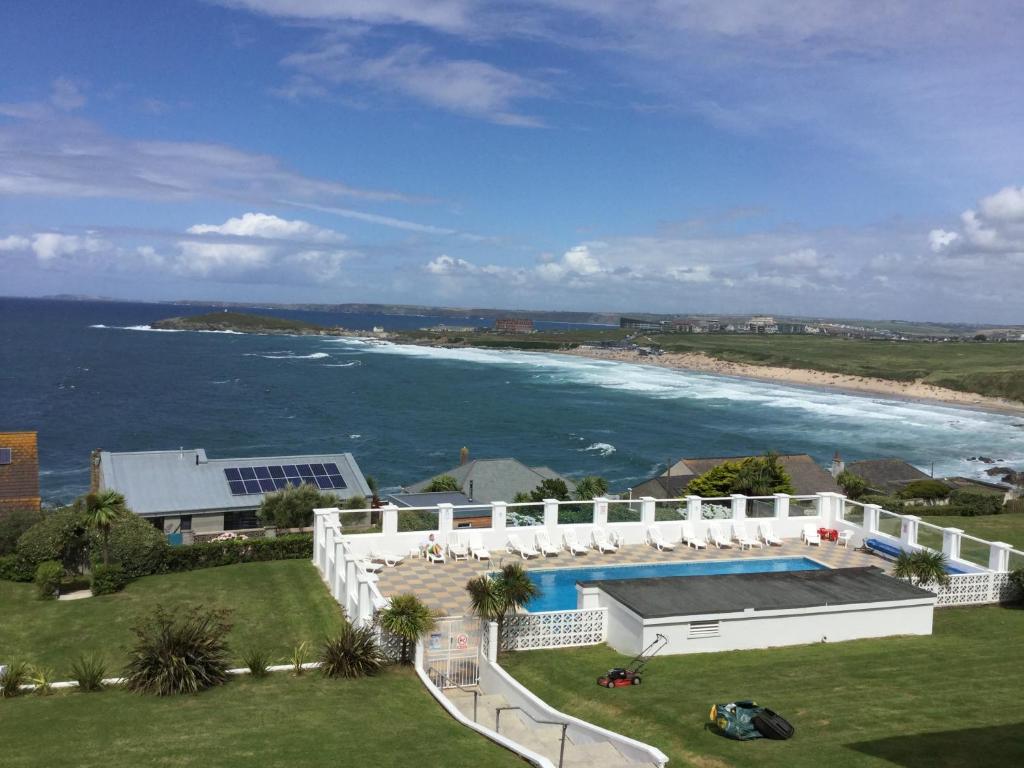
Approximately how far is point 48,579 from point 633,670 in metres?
14.4

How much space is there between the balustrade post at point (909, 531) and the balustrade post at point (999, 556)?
211 cm

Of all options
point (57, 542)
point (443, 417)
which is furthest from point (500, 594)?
point (443, 417)

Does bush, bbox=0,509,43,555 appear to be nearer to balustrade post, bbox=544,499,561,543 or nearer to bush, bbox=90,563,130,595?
bush, bbox=90,563,130,595

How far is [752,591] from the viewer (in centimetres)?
1648

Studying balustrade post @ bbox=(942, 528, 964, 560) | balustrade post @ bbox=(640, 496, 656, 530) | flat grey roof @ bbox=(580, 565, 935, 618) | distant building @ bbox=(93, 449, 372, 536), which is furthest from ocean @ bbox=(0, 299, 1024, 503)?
flat grey roof @ bbox=(580, 565, 935, 618)

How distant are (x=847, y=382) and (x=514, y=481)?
116383 millimetres

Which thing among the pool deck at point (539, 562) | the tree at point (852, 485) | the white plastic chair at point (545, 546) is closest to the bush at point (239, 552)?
the pool deck at point (539, 562)

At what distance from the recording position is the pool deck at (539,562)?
1764cm

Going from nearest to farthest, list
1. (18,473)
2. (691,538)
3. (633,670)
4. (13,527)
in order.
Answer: (633,670), (691,538), (13,527), (18,473)

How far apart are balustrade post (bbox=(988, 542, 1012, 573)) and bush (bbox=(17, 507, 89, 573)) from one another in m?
22.9

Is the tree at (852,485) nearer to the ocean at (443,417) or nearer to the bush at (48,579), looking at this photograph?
the ocean at (443,417)

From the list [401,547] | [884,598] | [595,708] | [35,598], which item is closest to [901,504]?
[884,598]

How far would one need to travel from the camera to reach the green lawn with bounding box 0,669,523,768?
383 inches

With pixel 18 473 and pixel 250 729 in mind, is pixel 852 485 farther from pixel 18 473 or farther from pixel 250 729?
pixel 250 729
